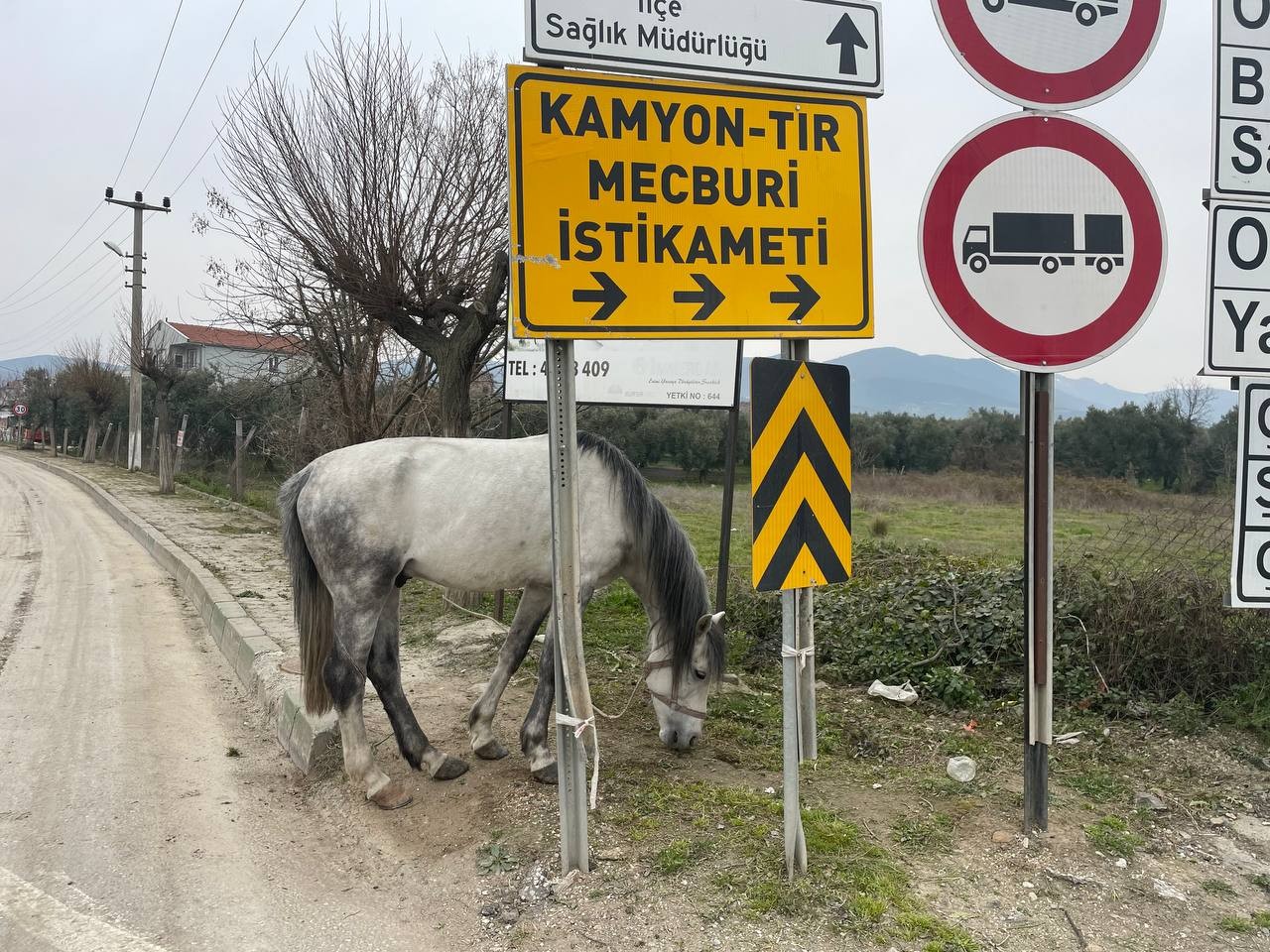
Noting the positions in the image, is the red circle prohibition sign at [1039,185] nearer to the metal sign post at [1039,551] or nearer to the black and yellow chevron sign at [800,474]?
the metal sign post at [1039,551]

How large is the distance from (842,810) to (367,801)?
6.79 ft

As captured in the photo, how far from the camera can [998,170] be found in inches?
110

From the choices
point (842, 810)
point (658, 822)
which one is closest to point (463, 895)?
point (658, 822)

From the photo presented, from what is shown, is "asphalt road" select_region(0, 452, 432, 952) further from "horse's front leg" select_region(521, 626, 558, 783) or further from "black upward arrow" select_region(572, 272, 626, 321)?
"black upward arrow" select_region(572, 272, 626, 321)

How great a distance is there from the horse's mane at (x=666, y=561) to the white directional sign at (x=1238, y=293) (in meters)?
2.22

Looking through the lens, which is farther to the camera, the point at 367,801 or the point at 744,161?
the point at 367,801

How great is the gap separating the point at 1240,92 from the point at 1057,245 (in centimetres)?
100

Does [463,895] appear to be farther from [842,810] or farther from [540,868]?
[842,810]

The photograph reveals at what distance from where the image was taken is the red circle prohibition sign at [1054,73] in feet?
9.14

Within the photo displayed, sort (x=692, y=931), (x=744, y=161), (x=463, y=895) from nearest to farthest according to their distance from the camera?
(x=692, y=931) → (x=744, y=161) → (x=463, y=895)

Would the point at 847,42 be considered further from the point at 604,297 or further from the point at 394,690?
the point at 394,690

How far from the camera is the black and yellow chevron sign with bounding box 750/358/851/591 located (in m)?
2.69

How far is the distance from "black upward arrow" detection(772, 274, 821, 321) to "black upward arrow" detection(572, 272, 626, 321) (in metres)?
0.51

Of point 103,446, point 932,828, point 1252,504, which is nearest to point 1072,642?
point 1252,504
